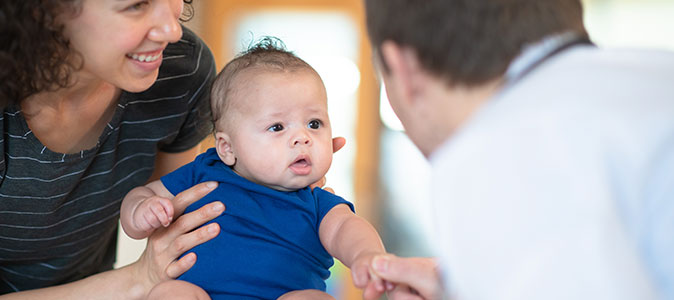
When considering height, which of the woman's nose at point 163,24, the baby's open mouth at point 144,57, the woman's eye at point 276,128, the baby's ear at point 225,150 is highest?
the woman's nose at point 163,24

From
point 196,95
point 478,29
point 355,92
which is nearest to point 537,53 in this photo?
point 478,29

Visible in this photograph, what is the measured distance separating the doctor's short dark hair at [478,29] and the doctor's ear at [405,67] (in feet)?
0.06

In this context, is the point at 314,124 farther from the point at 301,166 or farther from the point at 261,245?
the point at 261,245

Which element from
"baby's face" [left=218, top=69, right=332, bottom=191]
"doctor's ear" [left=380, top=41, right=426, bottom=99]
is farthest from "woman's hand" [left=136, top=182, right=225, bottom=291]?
"doctor's ear" [left=380, top=41, right=426, bottom=99]

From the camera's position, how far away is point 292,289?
1.19 meters

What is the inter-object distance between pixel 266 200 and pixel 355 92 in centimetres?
318

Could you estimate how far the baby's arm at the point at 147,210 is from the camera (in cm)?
122

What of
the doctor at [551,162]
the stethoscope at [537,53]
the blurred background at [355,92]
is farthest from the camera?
the blurred background at [355,92]

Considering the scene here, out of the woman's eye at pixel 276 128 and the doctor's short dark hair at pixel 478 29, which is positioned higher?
the doctor's short dark hair at pixel 478 29

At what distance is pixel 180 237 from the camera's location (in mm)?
1266

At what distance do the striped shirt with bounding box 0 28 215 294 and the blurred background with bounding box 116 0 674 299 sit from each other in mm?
2698

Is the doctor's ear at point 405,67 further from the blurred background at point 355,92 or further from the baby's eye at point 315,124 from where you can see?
the blurred background at point 355,92

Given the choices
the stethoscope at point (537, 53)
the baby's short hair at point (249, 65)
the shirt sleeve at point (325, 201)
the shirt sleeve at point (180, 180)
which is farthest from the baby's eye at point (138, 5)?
the stethoscope at point (537, 53)

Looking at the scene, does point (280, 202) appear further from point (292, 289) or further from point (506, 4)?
point (506, 4)
